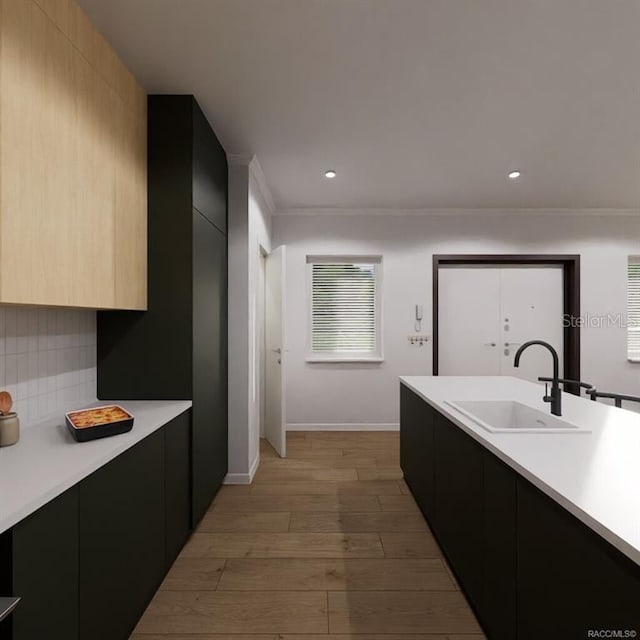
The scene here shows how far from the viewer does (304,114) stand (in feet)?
8.14

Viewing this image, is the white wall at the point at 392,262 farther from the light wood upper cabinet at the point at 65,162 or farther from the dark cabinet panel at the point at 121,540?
the dark cabinet panel at the point at 121,540

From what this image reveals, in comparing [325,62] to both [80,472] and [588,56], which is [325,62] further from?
[80,472]

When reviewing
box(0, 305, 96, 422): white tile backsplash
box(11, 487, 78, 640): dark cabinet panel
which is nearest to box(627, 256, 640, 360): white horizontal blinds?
box(0, 305, 96, 422): white tile backsplash

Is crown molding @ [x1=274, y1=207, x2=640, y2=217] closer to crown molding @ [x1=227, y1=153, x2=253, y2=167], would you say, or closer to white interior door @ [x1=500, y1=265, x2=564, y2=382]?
white interior door @ [x1=500, y1=265, x2=564, y2=382]

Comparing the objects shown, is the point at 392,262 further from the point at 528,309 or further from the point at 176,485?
the point at 176,485

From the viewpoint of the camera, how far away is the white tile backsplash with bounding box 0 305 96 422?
168 cm

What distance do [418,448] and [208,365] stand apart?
1450 millimetres

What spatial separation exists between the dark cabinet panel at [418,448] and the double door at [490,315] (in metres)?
1.89

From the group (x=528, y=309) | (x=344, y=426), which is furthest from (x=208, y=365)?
(x=528, y=309)

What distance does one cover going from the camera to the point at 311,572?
2.01 m

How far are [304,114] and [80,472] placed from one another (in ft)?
7.37

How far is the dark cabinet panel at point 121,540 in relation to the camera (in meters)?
1.26

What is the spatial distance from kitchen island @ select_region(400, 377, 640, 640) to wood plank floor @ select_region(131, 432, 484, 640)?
19 cm

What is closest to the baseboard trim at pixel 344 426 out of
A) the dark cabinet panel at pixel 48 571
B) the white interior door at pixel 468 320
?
the white interior door at pixel 468 320
